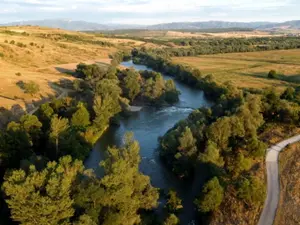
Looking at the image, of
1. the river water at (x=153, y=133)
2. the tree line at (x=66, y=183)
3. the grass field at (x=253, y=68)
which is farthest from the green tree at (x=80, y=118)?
the grass field at (x=253, y=68)

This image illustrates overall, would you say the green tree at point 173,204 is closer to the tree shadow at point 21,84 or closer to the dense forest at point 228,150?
the dense forest at point 228,150

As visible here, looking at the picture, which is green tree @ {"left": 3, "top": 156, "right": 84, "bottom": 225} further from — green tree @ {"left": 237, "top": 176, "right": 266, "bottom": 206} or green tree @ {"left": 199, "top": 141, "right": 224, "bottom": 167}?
green tree @ {"left": 199, "top": 141, "right": 224, "bottom": 167}

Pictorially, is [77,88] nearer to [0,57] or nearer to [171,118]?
[171,118]

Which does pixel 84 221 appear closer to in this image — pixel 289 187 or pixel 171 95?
pixel 289 187

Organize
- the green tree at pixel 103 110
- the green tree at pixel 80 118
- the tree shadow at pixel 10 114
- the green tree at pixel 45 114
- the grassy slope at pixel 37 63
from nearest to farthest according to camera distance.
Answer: the tree shadow at pixel 10 114
the green tree at pixel 45 114
the green tree at pixel 80 118
the green tree at pixel 103 110
the grassy slope at pixel 37 63

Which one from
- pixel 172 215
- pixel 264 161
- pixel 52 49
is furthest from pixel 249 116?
pixel 52 49

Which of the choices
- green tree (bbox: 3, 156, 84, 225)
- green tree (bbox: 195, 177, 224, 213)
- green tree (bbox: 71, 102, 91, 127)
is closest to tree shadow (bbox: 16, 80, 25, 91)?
green tree (bbox: 71, 102, 91, 127)
